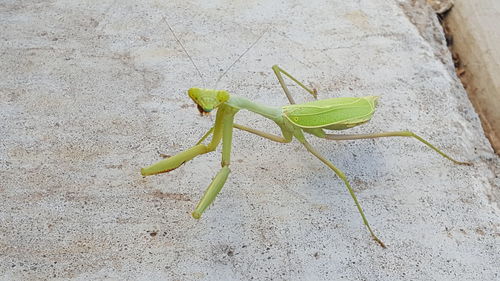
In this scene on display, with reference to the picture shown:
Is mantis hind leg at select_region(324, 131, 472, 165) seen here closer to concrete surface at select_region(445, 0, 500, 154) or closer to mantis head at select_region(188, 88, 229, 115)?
concrete surface at select_region(445, 0, 500, 154)

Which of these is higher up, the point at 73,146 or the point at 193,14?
the point at 193,14

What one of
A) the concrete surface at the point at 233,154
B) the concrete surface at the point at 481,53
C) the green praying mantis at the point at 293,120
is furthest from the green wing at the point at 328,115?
the concrete surface at the point at 481,53

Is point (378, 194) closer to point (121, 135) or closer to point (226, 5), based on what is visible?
point (121, 135)

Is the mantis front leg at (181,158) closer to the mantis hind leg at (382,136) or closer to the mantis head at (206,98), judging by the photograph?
the mantis head at (206,98)

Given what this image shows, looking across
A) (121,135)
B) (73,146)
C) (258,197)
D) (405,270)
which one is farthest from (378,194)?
(73,146)

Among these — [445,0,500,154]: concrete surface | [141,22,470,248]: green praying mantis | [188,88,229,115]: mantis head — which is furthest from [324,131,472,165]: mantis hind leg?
[188,88,229,115]: mantis head
